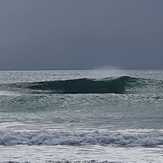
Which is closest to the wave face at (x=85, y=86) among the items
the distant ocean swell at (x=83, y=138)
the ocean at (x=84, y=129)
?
the ocean at (x=84, y=129)

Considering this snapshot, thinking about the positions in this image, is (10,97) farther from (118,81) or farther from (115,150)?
(115,150)

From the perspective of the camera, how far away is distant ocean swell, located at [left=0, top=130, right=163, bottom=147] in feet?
48.0

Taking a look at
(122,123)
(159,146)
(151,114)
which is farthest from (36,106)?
(159,146)

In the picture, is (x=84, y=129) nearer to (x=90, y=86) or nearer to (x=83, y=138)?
(x=83, y=138)

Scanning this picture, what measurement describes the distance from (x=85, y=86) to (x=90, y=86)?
2.53 feet

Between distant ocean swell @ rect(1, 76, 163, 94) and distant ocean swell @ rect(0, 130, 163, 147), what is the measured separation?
25.6 metres

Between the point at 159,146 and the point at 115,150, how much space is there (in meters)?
1.44

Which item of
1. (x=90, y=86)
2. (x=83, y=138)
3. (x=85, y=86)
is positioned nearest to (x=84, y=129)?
(x=83, y=138)

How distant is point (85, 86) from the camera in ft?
151

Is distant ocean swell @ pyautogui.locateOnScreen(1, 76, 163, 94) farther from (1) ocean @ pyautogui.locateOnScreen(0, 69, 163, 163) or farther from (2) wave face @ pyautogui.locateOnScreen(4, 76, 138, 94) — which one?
(1) ocean @ pyautogui.locateOnScreen(0, 69, 163, 163)

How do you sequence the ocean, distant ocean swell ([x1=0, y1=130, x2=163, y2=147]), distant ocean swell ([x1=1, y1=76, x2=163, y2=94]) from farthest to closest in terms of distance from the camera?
distant ocean swell ([x1=1, y1=76, x2=163, y2=94]) → distant ocean swell ([x1=0, y1=130, x2=163, y2=147]) → the ocean

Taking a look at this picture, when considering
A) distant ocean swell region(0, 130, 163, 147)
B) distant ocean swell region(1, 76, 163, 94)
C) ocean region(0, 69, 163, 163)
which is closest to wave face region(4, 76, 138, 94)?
distant ocean swell region(1, 76, 163, 94)

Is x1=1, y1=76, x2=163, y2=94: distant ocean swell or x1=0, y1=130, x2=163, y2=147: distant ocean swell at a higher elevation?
x1=0, y1=130, x2=163, y2=147: distant ocean swell

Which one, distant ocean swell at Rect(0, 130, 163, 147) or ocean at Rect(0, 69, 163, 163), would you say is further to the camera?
distant ocean swell at Rect(0, 130, 163, 147)
